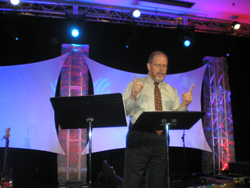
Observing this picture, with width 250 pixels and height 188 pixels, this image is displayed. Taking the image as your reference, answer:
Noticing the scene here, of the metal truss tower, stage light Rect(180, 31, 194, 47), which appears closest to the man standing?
stage light Rect(180, 31, 194, 47)

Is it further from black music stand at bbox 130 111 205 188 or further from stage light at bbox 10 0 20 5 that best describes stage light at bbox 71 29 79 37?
black music stand at bbox 130 111 205 188

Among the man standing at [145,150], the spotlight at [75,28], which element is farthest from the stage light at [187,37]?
the man standing at [145,150]

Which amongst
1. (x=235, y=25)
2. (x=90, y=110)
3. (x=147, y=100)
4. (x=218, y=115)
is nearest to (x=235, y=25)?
(x=235, y=25)

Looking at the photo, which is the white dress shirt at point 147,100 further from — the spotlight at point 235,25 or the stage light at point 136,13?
the spotlight at point 235,25

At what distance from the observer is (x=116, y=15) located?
5.41 metres

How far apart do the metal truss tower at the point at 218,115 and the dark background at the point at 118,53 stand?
0.40m

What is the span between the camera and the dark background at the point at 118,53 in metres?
4.95

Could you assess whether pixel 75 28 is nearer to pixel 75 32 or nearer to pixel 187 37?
pixel 75 32

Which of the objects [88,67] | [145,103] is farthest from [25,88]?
[145,103]

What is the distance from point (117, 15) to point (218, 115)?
3.48 m

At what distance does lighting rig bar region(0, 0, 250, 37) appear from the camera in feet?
16.3

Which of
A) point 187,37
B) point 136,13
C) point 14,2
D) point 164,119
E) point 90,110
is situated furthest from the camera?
point 187,37

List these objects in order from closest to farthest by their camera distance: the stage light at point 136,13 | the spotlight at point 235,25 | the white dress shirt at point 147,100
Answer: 1. the white dress shirt at point 147,100
2. the stage light at point 136,13
3. the spotlight at point 235,25

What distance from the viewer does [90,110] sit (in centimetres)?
208
